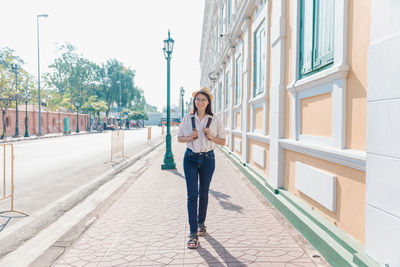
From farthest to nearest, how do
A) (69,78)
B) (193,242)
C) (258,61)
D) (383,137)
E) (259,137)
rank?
(69,78) → (258,61) → (259,137) → (193,242) → (383,137)

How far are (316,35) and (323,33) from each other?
234 mm

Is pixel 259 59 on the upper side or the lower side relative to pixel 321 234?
upper

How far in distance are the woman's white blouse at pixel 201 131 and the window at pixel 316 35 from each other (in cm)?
157

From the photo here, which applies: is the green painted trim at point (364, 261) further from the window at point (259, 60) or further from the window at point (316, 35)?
the window at point (259, 60)

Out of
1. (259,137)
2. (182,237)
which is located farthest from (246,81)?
(182,237)

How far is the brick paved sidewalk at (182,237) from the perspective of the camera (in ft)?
10.5

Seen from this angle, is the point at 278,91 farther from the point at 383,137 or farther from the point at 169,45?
the point at 169,45

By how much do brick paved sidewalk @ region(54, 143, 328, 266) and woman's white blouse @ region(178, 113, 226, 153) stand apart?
118 cm

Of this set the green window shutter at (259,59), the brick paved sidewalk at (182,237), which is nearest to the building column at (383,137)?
the brick paved sidewalk at (182,237)

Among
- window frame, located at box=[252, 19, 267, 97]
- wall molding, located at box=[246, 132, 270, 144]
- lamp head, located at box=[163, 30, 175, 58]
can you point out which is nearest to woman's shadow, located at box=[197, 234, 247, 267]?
wall molding, located at box=[246, 132, 270, 144]

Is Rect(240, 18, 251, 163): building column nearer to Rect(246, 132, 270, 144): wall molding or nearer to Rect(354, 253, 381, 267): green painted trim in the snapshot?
Rect(246, 132, 270, 144): wall molding

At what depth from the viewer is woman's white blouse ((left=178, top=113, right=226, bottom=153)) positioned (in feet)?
12.1

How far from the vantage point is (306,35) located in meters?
4.49

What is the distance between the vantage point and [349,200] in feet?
10.0
